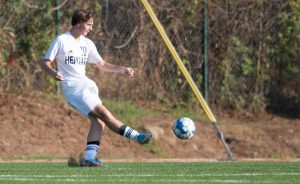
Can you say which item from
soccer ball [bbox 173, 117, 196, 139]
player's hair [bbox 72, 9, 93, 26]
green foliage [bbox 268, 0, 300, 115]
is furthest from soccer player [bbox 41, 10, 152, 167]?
green foliage [bbox 268, 0, 300, 115]

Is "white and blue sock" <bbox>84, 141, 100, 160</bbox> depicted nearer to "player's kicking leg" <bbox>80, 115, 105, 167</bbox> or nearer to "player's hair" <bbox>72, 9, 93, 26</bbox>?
"player's kicking leg" <bbox>80, 115, 105, 167</bbox>

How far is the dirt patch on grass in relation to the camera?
14.3m

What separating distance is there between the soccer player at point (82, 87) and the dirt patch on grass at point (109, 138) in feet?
12.3

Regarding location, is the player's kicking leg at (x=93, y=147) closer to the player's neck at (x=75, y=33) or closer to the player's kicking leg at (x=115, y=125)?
the player's kicking leg at (x=115, y=125)

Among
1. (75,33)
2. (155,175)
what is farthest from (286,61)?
(155,175)

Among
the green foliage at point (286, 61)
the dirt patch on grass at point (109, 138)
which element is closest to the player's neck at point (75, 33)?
the dirt patch on grass at point (109, 138)

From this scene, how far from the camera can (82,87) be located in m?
10.1

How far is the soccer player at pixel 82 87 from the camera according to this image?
1006cm

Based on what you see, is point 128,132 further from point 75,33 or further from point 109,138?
point 109,138

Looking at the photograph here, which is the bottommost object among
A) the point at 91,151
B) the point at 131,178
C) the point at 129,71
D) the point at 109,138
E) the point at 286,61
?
the point at 109,138

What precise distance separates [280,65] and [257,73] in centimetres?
54

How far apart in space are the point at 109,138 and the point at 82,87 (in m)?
5.00

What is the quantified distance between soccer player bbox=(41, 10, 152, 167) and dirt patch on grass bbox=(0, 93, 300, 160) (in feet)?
12.3

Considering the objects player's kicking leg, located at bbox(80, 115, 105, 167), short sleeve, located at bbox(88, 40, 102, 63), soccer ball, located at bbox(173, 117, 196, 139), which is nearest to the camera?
player's kicking leg, located at bbox(80, 115, 105, 167)
